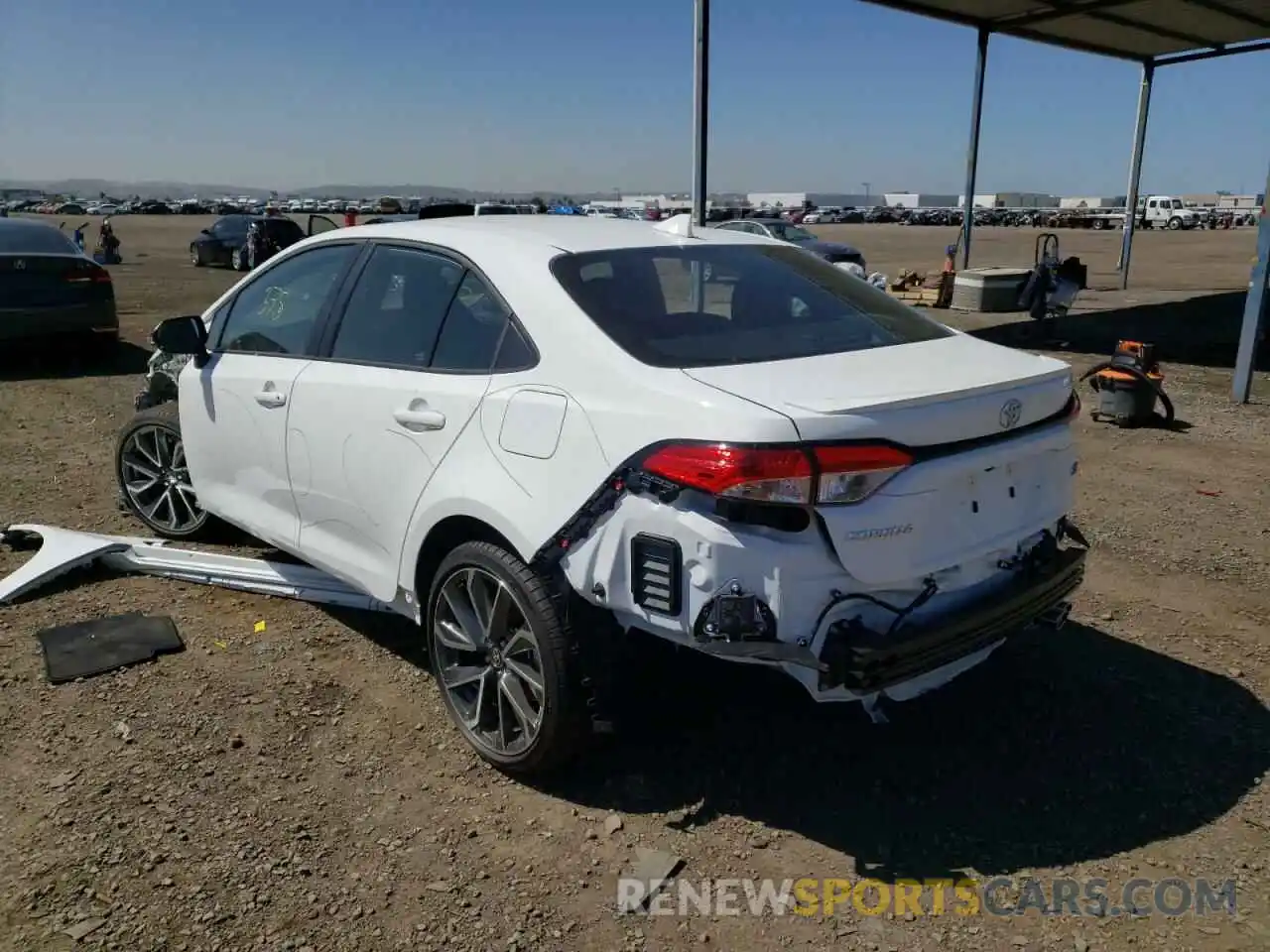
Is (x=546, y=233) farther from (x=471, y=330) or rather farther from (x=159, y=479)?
(x=159, y=479)

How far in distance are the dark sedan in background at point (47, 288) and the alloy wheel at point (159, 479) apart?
5551mm

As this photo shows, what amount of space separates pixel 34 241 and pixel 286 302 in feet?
25.6

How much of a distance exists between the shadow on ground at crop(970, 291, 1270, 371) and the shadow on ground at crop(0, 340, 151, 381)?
437 inches

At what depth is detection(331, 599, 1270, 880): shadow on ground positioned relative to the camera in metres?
2.94

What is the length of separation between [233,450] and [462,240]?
1.59 metres

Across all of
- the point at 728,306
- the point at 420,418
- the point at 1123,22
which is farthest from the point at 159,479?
the point at 1123,22

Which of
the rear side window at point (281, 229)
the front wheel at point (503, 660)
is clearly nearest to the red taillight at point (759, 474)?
the front wheel at point (503, 660)

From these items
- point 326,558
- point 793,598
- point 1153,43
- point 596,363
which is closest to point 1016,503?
point 793,598

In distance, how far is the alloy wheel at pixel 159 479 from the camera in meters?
5.16

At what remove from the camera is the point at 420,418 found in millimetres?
3262

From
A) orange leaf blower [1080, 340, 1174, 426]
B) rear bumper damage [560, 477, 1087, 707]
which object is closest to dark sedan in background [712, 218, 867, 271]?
orange leaf blower [1080, 340, 1174, 426]

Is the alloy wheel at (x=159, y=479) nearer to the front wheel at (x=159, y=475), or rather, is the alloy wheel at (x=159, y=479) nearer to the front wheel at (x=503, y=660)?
the front wheel at (x=159, y=475)

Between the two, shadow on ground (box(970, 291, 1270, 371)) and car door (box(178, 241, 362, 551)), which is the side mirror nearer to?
car door (box(178, 241, 362, 551))

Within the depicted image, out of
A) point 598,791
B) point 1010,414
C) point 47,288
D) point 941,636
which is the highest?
point 1010,414
